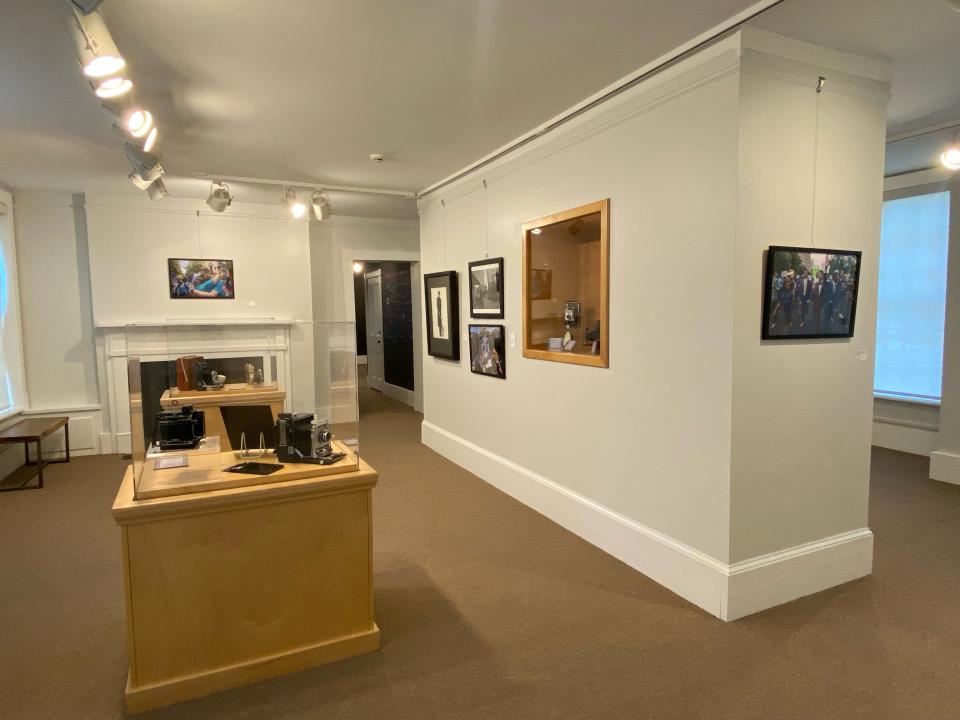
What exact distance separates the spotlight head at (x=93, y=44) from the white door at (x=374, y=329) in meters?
8.51

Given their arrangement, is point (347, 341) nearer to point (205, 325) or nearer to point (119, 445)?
point (205, 325)

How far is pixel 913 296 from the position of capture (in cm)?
579

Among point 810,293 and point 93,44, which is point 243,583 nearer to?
point 93,44

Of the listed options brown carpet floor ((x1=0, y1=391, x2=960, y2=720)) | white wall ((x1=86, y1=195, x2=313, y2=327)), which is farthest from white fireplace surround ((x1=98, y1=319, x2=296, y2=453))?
brown carpet floor ((x1=0, y1=391, x2=960, y2=720))

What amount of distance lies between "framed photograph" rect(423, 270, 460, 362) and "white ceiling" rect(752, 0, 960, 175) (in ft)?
11.4

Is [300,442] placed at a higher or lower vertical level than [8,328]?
lower

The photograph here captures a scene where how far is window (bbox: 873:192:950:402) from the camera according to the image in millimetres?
5578

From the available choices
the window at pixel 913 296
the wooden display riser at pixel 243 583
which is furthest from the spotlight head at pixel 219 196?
the window at pixel 913 296

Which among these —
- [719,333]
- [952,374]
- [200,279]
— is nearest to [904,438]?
[952,374]

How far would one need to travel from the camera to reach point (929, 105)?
390 cm

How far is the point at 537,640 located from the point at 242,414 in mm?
1794

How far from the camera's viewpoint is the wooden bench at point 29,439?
5.06m

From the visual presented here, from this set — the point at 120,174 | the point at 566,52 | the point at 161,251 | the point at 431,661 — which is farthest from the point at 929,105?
the point at 161,251

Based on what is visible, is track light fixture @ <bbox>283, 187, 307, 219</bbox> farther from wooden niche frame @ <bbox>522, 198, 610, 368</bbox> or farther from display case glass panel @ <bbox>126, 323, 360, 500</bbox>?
display case glass panel @ <bbox>126, 323, 360, 500</bbox>
